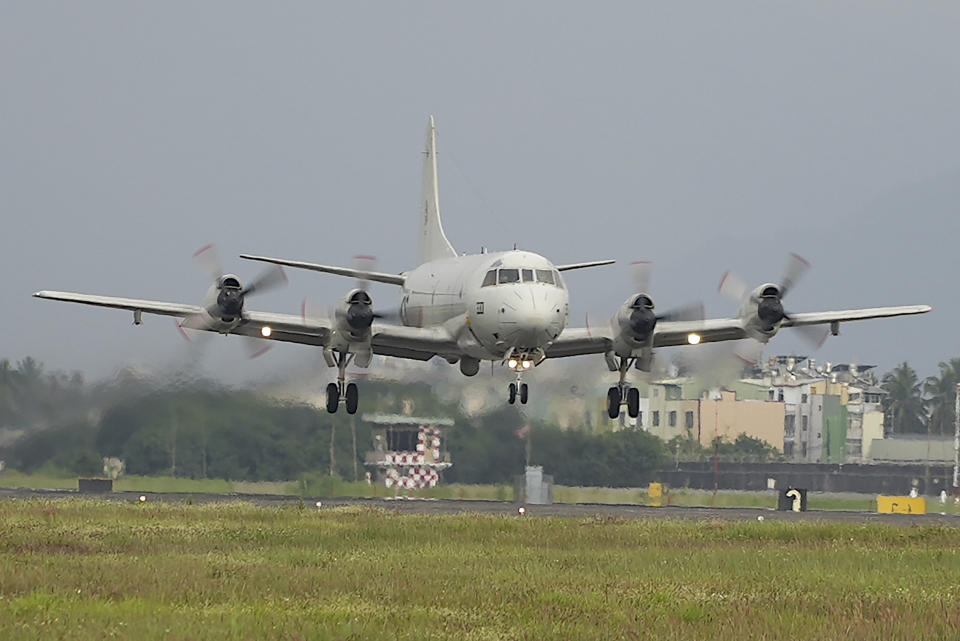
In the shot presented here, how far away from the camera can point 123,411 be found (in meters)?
51.0

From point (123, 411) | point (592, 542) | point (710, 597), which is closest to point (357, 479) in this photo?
point (123, 411)

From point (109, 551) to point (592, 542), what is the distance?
10787mm

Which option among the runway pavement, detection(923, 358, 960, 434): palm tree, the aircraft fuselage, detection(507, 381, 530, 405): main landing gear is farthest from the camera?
detection(923, 358, 960, 434): palm tree

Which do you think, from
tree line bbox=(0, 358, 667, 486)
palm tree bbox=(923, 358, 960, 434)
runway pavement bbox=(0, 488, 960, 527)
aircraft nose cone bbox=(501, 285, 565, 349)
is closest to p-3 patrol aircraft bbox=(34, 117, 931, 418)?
aircraft nose cone bbox=(501, 285, 565, 349)

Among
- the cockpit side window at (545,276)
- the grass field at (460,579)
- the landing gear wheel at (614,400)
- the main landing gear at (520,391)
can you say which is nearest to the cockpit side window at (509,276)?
the cockpit side window at (545,276)

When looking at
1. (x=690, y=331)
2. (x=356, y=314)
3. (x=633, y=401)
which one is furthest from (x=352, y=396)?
(x=690, y=331)

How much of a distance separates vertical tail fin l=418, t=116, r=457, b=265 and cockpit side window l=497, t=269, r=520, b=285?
9769 millimetres

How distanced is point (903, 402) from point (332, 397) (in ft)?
417

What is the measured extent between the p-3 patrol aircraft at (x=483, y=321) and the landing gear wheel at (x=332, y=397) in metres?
0.03

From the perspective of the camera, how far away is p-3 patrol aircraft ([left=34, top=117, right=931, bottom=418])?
39.4 m

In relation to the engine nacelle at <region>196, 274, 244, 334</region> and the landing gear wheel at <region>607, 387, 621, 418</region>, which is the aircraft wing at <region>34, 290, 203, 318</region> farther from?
the landing gear wheel at <region>607, 387, 621, 418</region>

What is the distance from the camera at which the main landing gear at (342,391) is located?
43.0 metres

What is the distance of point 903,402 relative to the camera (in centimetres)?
16200

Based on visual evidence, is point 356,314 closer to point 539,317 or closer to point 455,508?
point 539,317
